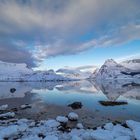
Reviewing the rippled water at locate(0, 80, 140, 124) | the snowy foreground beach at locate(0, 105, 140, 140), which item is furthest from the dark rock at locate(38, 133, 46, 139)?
the rippled water at locate(0, 80, 140, 124)

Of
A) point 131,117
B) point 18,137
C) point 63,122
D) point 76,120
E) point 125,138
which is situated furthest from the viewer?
point 131,117

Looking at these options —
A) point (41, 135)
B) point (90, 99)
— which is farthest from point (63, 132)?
point (90, 99)

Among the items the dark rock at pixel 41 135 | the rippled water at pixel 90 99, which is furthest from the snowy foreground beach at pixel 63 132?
the rippled water at pixel 90 99

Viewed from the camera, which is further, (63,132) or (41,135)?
(63,132)

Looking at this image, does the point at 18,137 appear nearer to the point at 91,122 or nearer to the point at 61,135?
the point at 61,135

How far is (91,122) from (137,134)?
7483 mm

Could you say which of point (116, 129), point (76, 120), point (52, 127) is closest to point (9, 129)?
point (52, 127)

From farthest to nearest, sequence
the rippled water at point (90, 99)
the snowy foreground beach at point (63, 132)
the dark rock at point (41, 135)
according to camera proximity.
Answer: the rippled water at point (90, 99) < the dark rock at point (41, 135) < the snowy foreground beach at point (63, 132)

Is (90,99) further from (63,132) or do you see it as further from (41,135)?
(41,135)

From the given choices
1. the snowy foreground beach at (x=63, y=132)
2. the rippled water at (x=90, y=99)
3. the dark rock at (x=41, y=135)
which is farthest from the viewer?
the rippled water at (x=90, y=99)

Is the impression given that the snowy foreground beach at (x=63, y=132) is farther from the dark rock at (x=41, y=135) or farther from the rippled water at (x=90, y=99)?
the rippled water at (x=90, y=99)

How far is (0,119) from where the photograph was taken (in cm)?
2277

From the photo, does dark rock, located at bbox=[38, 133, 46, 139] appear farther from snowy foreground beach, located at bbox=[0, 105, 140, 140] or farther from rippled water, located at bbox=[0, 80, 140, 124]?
rippled water, located at bbox=[0, 80, 140, 124]

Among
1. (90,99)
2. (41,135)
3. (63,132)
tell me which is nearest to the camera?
(41,135)
